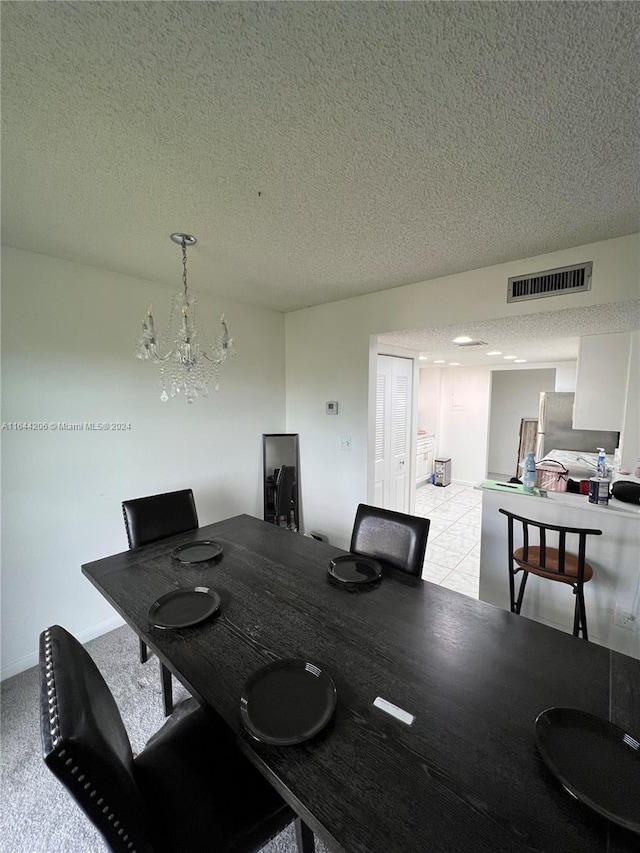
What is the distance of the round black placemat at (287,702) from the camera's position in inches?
34.4

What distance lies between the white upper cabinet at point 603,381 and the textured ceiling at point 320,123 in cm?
138

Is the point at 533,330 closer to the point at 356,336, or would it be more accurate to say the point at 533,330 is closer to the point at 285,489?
the point at 356,336

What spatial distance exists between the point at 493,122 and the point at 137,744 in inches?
114

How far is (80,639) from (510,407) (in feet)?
24.4

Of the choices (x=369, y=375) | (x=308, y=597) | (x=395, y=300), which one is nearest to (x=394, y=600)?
(x=308, y=597)

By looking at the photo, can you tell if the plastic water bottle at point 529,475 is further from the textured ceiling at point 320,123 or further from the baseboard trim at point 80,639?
the baseboard trim at point 80,639

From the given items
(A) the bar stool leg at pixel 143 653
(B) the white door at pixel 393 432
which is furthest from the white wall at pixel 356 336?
(A) the bar stool leg at pixel 143 653

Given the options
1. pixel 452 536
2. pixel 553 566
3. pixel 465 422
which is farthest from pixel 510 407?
pixel 553 566

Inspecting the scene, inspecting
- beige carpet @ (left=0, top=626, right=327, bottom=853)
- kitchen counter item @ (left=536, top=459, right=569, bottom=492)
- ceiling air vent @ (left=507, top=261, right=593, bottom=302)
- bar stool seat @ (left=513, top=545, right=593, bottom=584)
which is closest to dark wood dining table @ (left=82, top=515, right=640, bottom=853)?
beige carpet @ (left=0, top=626, right=327, bottom=853)

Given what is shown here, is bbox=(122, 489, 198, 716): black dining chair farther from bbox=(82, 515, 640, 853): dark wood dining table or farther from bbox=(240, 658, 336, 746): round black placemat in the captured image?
bbox=(240, 658, 336, 746): round black placemat

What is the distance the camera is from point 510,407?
7.02 meters

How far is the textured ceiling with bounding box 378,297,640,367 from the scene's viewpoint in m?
2.13

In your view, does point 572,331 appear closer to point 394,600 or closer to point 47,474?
point 394,600

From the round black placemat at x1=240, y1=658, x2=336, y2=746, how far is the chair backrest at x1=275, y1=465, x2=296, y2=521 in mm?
2270
